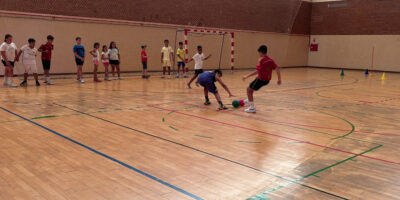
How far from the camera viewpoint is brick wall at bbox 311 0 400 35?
22.3 m

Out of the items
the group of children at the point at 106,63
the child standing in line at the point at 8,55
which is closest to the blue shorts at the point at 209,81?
the group of children at the point at 106,63

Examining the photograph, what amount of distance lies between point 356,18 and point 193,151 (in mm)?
23516

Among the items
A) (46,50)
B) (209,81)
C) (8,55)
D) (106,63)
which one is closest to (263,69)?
(209,81)

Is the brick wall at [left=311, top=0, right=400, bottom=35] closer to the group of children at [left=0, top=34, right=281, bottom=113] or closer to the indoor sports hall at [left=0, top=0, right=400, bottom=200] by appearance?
the indoor sports hall at [left=0, top=0, right=400, bottom=200]

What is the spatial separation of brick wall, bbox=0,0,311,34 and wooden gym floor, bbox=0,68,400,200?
8.37 m

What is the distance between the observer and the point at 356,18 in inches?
Result: 944

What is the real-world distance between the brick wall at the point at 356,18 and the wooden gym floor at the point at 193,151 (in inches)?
682

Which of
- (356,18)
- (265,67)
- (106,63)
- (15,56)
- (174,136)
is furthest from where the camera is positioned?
(356,18)

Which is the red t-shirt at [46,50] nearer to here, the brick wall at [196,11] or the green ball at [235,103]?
the brick wall at [196,11]

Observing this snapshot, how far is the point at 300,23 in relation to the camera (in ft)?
85.3

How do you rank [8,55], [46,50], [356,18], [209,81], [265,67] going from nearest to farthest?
[265,67]
[209,81]
[8,55]
[46,50]
[356,18]

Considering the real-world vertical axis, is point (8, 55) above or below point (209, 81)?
above

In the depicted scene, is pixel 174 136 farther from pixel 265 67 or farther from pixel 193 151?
pixel 265 67

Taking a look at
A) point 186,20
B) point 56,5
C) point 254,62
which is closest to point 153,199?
point 56,5
